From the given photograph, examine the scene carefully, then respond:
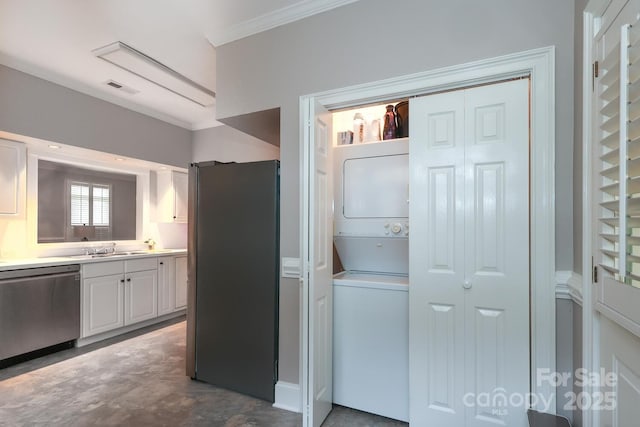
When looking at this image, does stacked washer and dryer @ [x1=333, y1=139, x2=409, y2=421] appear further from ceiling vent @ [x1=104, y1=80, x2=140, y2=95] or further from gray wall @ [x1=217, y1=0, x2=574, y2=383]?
ceiling vent @ [x1=104, y1=80, x2=140, y2=95]

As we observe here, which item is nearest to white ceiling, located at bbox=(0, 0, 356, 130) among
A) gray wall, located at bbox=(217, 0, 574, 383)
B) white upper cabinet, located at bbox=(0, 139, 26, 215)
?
gray wall, located at bbox=(217, 0, 574, 383)

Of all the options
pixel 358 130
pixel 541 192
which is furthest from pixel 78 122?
pixel 541 192

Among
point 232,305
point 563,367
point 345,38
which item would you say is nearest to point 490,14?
point 345,38

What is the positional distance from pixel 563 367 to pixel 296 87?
7.25 ft

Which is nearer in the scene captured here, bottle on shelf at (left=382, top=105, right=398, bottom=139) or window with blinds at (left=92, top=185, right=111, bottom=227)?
bottle on shelf at (left=382, top=105, right=398, bottom=139)

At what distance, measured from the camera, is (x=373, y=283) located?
6.79ft

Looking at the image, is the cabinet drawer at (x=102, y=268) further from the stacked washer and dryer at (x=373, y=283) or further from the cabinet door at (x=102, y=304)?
the stacked washer and dryer at (x=373, y=283)

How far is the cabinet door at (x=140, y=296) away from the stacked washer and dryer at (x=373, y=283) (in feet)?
8.87

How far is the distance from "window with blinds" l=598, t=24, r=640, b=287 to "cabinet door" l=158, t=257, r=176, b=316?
14.0ft

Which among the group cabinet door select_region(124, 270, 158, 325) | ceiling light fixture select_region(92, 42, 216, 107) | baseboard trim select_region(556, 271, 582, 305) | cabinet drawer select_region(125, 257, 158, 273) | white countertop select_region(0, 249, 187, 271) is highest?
ceiling light fixture select_region(92, 42, 216, 107)

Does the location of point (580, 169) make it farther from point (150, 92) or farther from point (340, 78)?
point (150, 92)

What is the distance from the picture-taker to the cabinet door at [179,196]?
4.44m

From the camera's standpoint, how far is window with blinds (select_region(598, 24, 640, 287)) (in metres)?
0.87

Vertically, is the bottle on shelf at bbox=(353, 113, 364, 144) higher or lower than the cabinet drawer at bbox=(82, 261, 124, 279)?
higher
